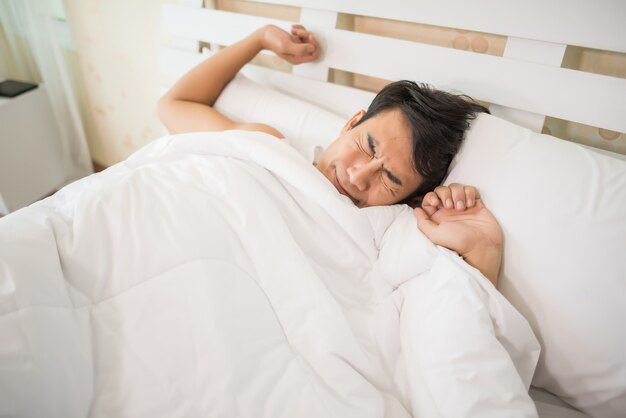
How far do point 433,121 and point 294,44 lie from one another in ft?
1.73

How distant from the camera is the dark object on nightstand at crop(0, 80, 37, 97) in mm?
1785

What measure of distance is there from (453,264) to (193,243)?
21.8 inches

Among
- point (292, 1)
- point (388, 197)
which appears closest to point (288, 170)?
point (388, 197)

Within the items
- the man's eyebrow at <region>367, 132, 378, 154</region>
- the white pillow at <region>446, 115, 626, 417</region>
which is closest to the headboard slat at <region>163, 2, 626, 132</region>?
the white pillow at <region>446, 115, 626, 417</region>

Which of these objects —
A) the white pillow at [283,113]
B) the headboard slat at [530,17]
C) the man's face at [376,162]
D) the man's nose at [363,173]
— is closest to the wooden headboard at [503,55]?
the headboard slat at [530,17]

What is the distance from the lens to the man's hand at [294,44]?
120 cm

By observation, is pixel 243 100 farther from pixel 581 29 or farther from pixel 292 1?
pixel 581 29

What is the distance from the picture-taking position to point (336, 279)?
889mm

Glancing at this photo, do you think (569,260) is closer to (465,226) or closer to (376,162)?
(465,226)

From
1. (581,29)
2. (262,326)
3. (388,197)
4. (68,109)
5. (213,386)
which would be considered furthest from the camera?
(68,109)

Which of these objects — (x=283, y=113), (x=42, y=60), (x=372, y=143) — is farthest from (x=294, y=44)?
(x=42, y=60)

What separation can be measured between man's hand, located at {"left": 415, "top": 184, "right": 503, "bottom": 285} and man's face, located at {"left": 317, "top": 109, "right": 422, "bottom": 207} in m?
0.09

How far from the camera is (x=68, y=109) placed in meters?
2.06

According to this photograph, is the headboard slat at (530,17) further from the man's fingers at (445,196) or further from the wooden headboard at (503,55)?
the man's fingers at (445,196)
